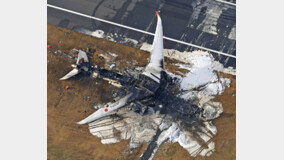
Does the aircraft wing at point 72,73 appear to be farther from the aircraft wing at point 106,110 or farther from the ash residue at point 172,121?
the ash residue at point 172,121

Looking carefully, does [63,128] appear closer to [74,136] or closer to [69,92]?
[74,136]

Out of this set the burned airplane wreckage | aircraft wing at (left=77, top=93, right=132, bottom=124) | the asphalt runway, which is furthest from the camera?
the asphalt runway

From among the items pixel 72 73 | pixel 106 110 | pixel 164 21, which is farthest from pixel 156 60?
pixel 72 73

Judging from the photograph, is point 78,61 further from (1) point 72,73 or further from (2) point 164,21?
(2) point 164,21

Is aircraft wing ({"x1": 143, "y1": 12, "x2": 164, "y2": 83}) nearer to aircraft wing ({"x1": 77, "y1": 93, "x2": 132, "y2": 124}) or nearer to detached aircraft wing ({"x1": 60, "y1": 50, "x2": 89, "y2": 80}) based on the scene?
aircraft wing ({"x1": 77, "y1": 93, "x2": 132, "y2": 124})

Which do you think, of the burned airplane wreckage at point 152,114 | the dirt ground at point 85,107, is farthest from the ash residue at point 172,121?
the dirt ground at point 85,107


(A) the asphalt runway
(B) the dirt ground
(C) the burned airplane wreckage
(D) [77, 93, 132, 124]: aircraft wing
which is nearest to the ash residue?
(C) the burned airplane wreckage

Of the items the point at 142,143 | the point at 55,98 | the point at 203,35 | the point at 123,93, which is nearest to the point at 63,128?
the point at 55,98
